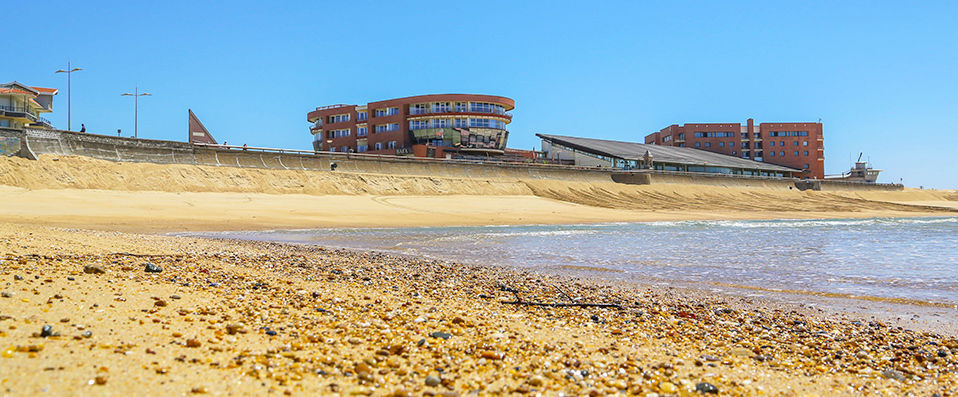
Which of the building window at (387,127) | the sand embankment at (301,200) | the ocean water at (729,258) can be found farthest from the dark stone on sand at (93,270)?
the building window at (387,127)

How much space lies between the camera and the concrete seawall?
33719 millimetres

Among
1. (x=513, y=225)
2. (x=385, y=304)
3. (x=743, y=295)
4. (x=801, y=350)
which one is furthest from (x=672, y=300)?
(x=513, y=225)

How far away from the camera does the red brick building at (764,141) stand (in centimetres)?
10131

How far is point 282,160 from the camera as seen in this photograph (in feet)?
140

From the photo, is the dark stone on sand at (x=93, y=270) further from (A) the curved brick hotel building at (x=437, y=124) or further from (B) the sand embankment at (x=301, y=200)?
(A) the curved brick hotel building at (x=437, y=124)

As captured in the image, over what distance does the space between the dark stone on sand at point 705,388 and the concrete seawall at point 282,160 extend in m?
38.2

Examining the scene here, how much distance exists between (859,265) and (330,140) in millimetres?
67959

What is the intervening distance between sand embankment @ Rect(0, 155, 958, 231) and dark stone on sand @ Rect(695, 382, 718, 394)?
19763 millimetres

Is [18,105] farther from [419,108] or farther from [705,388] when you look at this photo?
[705,388]

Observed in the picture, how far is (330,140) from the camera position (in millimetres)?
74438

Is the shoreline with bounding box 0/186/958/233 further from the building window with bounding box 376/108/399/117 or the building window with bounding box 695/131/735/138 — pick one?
the building window with bounding box 695/131/735/138

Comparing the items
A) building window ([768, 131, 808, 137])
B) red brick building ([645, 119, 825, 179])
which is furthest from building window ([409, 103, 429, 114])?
building window ([768, 131, 808, 137])

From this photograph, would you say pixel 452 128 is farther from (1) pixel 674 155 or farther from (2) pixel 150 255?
(2) pixel 150 255

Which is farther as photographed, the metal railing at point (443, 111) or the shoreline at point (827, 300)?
the metal railing at point (443, 111)
